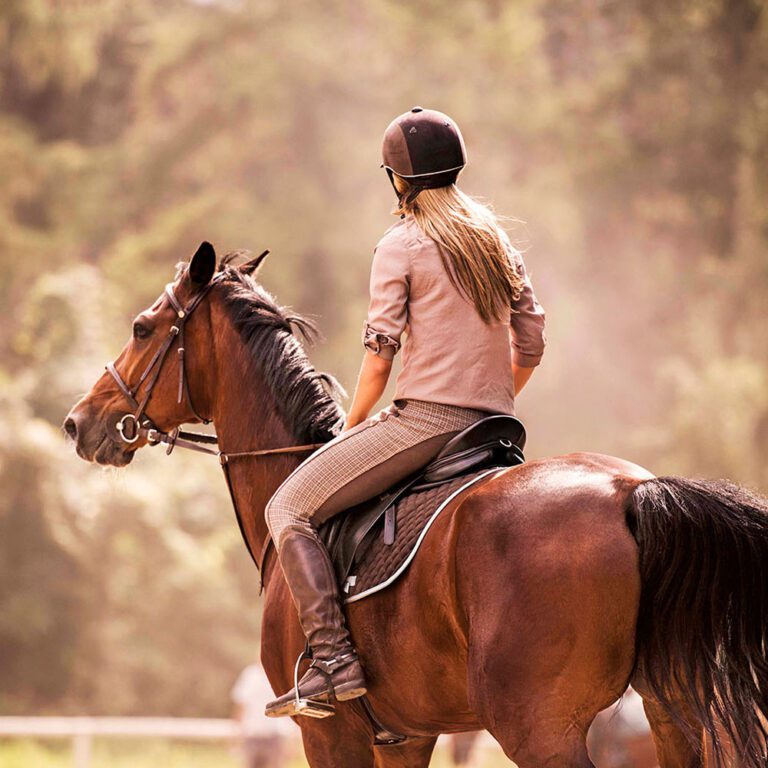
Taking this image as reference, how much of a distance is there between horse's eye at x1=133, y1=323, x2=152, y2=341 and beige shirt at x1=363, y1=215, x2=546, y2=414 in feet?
4.20

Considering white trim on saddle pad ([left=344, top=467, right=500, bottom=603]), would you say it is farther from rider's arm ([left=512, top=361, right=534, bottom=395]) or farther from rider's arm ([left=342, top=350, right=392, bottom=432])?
rider's arm ([left=512, top=361, right=534, bottom=395])

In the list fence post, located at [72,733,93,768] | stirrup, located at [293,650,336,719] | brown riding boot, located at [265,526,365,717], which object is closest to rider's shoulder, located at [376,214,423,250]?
brown riding boot, located at [265,526,365,717]

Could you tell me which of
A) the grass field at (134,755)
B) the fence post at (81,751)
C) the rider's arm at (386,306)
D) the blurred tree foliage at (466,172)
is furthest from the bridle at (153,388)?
the blurred tree foliage at (466,172)

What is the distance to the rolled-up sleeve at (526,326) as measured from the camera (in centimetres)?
430

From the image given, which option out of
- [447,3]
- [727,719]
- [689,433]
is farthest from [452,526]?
[447,3]

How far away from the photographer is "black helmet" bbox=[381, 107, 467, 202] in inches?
160

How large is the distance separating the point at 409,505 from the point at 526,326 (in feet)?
2.82

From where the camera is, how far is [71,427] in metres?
5.11

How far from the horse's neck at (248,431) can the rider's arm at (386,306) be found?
0.77m

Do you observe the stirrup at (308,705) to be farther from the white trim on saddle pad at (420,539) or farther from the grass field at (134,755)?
the grass field at (134,755)

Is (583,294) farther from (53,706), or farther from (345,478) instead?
(345,478)

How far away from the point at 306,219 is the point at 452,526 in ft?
65.8

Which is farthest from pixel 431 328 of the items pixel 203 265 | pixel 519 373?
pixel 203 265

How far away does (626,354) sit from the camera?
2505cm
